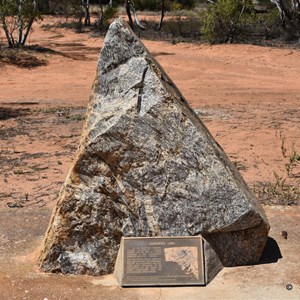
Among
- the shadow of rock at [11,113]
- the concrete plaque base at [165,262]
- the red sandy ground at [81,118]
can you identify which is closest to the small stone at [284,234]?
the red sandy ground at [81,118]

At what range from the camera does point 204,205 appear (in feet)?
Answer: 16.6

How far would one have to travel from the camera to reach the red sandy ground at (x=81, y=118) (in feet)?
20.6

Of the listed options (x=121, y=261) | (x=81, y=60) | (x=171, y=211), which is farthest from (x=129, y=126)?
(x=81, y=60)

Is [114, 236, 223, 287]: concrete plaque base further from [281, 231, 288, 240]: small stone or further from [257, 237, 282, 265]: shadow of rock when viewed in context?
[281, 231, 288, 240]: small stone

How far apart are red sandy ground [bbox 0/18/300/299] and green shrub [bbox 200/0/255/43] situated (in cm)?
70

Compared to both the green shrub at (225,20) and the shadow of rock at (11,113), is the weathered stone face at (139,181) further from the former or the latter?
the green shrub at (225,20)

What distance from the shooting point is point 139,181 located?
5121 millimetres

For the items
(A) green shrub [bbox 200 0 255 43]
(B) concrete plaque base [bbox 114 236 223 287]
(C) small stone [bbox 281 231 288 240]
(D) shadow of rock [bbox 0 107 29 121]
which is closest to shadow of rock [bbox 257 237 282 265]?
(C) small stone [bbox 281 231 288 240]

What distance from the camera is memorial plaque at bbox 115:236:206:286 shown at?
500 cm

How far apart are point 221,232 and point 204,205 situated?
0.28 meters

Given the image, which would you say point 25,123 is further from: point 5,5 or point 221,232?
point 5,5

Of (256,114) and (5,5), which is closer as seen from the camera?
(256,114)

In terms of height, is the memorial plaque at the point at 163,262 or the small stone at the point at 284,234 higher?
the memorial plaque at the point at 163,262

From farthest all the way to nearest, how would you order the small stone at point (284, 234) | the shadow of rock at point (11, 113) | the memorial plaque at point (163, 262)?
1. the shadow of rock at point (11, 113)
2. the small stone at point (284, 234)
3. the memorial plaque at point (163, 262)
